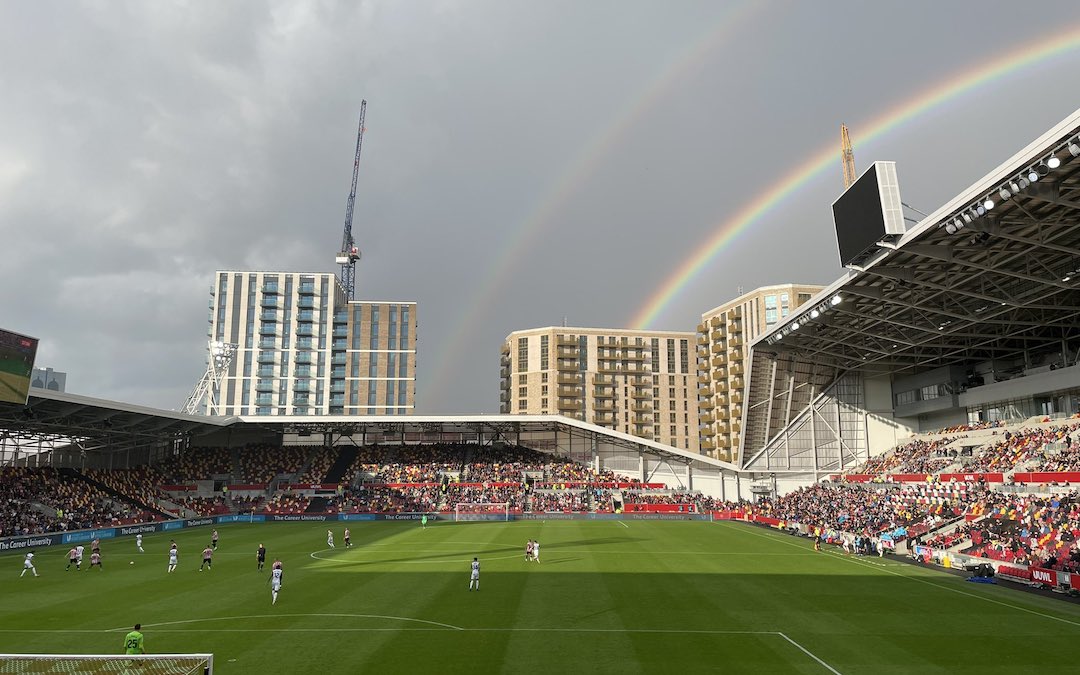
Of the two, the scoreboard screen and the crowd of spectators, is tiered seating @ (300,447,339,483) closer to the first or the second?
the crowd of spectators

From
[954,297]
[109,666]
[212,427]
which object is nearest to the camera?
[109,666]

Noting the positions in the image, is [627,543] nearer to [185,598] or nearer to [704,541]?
[704,541]

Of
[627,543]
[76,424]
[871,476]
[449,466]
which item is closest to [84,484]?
[76,424]

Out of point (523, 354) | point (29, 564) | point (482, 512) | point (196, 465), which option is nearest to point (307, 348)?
point (523, 354)

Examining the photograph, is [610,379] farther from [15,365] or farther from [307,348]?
[15,365]

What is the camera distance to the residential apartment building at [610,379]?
515 ft

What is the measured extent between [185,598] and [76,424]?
52328 mm

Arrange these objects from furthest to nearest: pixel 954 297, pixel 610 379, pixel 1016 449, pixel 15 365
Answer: pixel 610 379 → pixel 1016 449 → pixel 954 297 → pixel 15 365

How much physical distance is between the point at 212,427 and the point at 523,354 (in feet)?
272

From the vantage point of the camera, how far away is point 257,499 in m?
83.9


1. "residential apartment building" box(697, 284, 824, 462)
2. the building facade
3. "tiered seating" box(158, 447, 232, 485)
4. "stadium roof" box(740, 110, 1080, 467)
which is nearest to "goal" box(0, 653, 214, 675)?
"stadium roof" box(740, 110, 1080, 467)

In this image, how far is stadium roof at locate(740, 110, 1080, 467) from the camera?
109 feet

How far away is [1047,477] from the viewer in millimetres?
46969

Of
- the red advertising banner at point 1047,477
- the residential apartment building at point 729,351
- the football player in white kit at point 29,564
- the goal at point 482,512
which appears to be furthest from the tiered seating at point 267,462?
the residential apartment building at point 729,351
